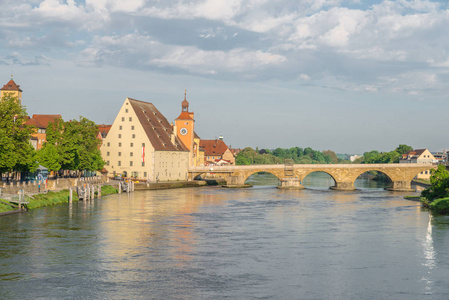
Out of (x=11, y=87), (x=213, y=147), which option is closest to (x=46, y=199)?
(x=11, y=87)

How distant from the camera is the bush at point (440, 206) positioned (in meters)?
61.7

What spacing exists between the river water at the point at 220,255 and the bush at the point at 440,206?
4572 millimetres

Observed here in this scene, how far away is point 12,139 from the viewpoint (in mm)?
59719

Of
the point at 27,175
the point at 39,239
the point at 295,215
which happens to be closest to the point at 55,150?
the point at 27,175

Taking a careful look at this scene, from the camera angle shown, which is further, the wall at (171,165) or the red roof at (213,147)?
the red roof at (213,147)

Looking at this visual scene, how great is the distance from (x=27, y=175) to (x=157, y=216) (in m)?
29.0

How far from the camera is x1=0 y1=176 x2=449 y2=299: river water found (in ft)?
91.9

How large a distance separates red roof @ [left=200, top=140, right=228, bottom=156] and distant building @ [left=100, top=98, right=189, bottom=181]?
A: 6317 centimetres

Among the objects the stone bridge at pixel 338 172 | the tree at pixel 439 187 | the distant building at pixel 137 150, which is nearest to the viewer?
the tree at pixel 439 187

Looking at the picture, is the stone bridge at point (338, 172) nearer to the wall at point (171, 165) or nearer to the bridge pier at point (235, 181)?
the bridge pier at point (235, 181)

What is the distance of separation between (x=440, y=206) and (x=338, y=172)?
47.7m

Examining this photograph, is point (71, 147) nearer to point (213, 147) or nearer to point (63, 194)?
point (63, 194)

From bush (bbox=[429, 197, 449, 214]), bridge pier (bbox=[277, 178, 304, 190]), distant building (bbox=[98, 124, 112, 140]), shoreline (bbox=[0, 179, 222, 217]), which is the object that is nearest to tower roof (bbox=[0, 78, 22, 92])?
distant building (bbox=[98, 124, 112, 140])

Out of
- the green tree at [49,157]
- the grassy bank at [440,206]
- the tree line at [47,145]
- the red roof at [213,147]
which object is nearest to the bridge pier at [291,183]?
the tree line at [47,145]
